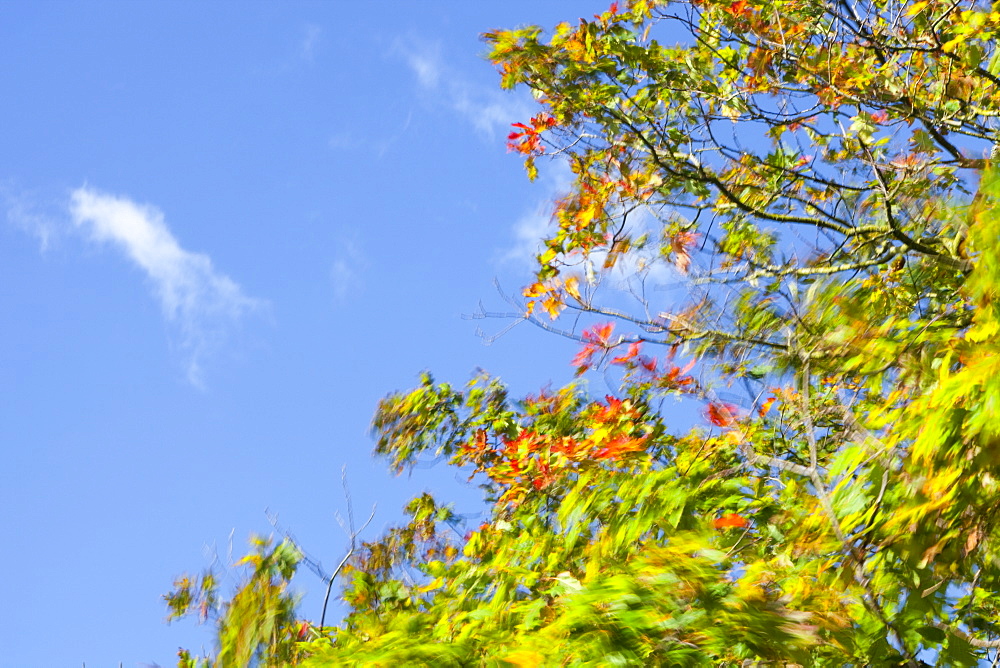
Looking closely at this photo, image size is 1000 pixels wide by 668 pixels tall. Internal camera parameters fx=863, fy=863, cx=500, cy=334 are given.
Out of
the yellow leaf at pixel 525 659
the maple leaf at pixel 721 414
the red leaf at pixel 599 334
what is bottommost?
the yellow leaf at pixel 525 659

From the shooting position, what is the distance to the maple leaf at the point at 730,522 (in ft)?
11.6

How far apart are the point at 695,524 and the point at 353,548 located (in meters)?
3.25

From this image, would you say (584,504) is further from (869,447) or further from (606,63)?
(606,63)

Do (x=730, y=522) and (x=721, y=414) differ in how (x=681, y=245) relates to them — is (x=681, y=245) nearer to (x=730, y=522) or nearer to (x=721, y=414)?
(x=721, y=414)

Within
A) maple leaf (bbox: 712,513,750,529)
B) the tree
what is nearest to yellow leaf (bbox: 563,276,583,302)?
the tree

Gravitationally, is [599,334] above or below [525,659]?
above

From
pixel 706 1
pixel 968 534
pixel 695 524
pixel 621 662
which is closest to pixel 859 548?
pixel 968 534

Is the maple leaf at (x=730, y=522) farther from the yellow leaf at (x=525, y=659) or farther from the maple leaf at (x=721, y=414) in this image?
the yellow leaf at (x=525, y=659)

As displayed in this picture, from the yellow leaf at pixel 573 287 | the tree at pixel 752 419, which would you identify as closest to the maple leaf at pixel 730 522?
the tree at pixel 752 419

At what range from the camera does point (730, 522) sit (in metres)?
3.58

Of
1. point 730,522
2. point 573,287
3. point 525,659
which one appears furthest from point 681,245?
point 525,659

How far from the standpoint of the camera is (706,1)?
594 cm

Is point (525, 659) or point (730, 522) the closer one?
point (525, 659)

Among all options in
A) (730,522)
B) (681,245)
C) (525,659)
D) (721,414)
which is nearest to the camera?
(525,659)
